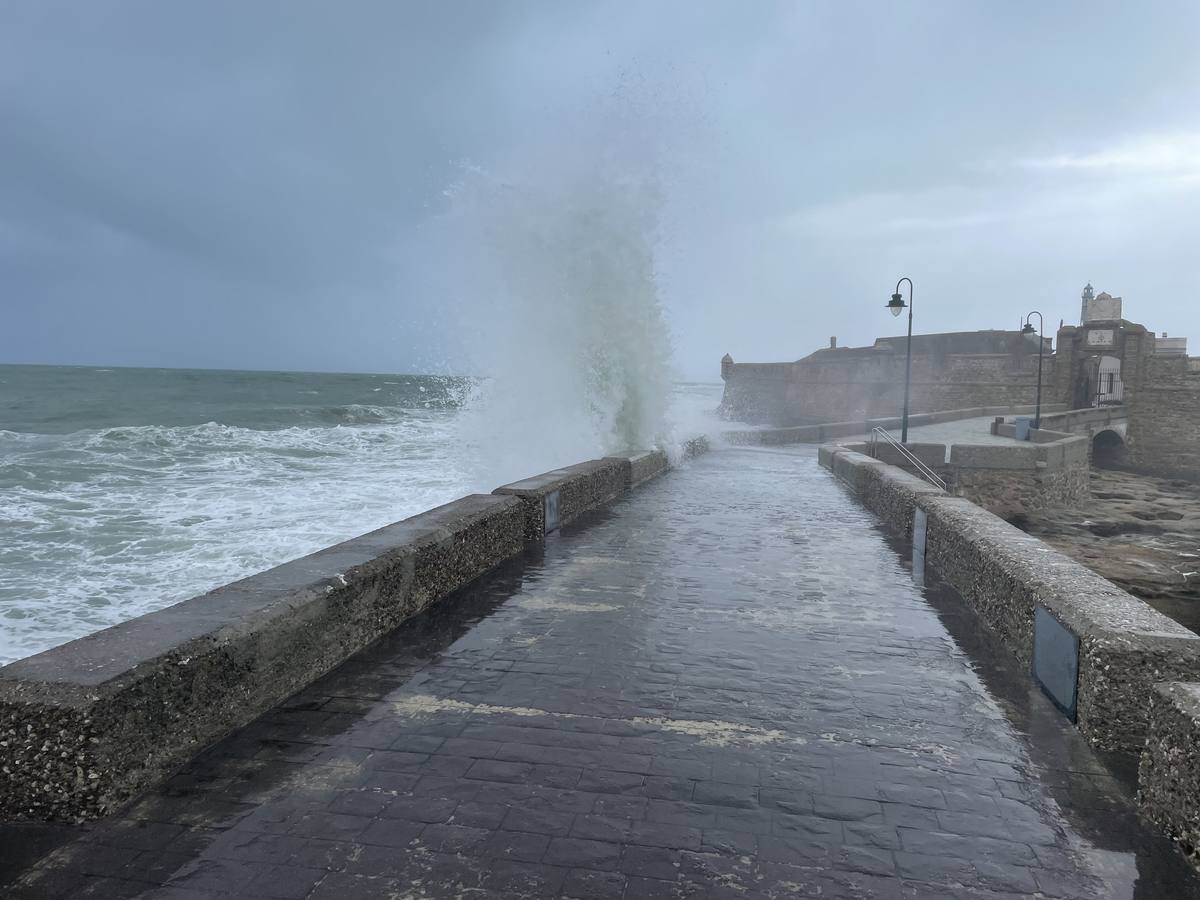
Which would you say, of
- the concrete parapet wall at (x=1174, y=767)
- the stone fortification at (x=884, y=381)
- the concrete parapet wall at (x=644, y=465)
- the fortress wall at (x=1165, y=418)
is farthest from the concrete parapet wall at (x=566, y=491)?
the fortress wall at (x=1165, y=418)

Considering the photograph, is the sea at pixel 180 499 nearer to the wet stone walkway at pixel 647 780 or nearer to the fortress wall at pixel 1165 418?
the wet stone walkway at pixel 647 780

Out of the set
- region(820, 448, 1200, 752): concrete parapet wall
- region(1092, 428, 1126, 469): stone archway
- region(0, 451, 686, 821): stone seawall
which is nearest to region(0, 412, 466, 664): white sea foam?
region(0, 451, 686, 821): stone seawall

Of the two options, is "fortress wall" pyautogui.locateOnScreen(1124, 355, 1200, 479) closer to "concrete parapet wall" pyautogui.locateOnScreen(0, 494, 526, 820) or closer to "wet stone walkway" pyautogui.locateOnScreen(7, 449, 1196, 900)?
"wet stone walkway" pyautogui.locateOnScreen(7, 449, 1196, 900)

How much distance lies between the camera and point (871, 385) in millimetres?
43344

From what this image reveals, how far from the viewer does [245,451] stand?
26.2 metres

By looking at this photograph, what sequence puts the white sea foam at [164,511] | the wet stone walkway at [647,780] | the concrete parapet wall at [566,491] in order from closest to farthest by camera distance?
1. the wet stone walkway at [647,780]
2. the concrete parapet wall at [566,491]
3. the white sea foam at [164,511]

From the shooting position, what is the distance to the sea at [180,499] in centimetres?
982

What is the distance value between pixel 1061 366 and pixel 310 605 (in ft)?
138

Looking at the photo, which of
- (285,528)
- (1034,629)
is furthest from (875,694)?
(285,528)

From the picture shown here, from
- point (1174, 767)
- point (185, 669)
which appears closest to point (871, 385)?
point (1174, 767)

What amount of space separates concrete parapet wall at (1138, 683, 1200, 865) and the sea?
912 cm

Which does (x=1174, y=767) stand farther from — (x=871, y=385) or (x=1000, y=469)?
(x=871, y=385)

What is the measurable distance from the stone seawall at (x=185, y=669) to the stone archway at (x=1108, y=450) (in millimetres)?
39373

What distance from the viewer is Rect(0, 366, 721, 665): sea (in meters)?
9.82
